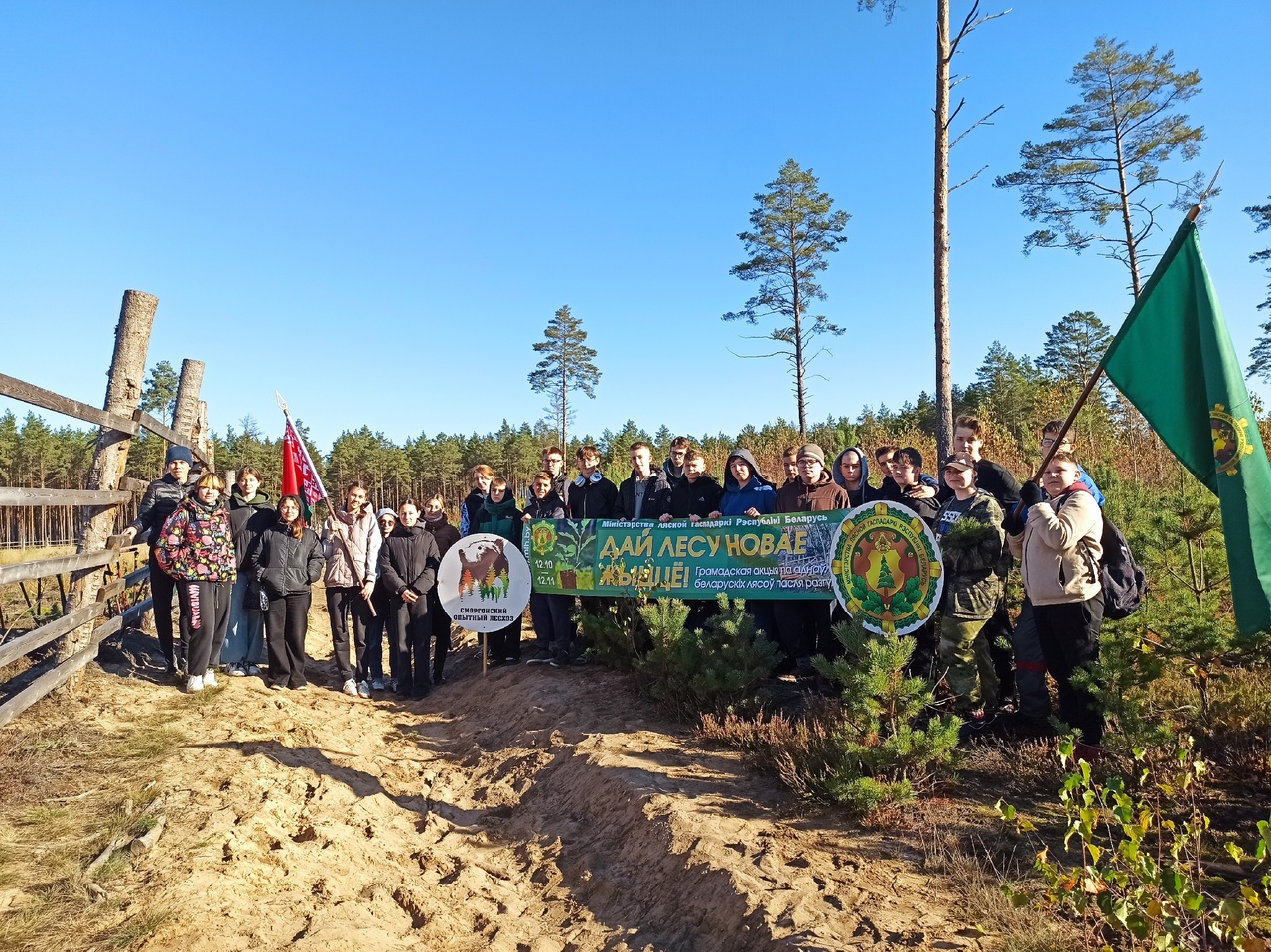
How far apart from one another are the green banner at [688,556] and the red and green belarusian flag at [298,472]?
2.74 m

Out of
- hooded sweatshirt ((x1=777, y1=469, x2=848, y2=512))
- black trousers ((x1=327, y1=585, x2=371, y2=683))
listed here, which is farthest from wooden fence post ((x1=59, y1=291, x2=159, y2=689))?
hooded sweatshirt ((x1=777, y1=469, x2=848, y2=512))

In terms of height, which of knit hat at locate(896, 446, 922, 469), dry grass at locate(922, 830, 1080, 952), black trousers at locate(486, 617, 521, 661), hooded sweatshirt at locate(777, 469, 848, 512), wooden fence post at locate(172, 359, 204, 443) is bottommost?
dry grass at locate(922, 830, 1080, 952)

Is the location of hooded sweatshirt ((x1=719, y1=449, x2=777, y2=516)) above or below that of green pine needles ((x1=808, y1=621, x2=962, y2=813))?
above

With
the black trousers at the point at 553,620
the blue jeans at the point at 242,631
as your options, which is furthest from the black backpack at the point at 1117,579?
the blue jeans at the point at 242,631

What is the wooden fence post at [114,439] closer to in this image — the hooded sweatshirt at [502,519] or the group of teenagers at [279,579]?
the group of teenagers at [279,579]

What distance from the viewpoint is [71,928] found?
3.92 meters

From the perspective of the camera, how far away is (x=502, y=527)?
9.45 metres

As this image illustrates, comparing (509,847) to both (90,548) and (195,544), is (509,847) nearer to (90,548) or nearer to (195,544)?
(195,544)

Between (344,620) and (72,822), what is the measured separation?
4145 mm

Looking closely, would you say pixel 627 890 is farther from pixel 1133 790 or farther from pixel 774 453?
pixel 774 453

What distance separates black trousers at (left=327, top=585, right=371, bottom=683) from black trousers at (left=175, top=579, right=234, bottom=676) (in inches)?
44.2

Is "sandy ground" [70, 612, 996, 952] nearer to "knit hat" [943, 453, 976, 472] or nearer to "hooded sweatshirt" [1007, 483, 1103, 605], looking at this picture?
"hooded sweatshirt" [1007, 483, 1103, 605]

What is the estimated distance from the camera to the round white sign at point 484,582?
8922mm

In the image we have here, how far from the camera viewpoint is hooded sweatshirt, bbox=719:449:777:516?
7766 mm
